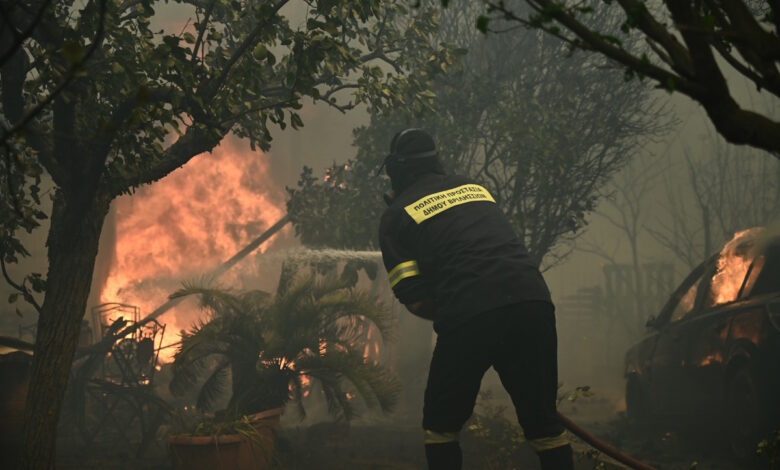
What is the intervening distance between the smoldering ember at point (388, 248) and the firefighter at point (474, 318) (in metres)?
0.01


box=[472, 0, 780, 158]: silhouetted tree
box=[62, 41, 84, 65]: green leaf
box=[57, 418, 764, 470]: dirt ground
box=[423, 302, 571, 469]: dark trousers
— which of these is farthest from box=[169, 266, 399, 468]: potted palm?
box=[472, 0, 780, 158]: silhouetted tree

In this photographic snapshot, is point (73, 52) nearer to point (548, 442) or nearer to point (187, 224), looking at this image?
point (548, 442)

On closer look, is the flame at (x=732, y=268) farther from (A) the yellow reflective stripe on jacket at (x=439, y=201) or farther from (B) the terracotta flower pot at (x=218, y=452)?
(B) the terracotta flower pot at (x=218, y=452)

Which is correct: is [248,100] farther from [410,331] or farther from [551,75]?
[410,331]

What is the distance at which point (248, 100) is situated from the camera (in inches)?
223

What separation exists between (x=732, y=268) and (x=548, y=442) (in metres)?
4.06

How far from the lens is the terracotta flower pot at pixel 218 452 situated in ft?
22.6

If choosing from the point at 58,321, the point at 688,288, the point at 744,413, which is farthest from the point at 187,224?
the point at 744,413

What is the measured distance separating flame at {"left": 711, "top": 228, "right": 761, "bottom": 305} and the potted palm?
10.5 feet

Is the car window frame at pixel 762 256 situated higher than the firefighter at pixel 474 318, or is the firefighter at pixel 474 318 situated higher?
the car window frame at pixel 762 256

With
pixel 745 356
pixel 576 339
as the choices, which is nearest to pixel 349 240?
pixel 745 356

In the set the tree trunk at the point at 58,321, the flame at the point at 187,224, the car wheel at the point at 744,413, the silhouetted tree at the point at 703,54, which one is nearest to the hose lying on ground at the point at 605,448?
the car wheel at the point at 744,413

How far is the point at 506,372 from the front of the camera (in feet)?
13.9

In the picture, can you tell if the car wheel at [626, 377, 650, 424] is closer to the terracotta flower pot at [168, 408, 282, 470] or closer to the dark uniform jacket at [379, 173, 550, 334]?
the terracotta flower pot at [168, 408, 282, 470]
